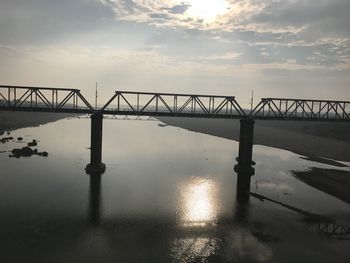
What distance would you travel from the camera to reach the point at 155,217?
3366 centimetres

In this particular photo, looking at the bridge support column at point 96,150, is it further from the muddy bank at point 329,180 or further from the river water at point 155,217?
the muddy bank at point 329,180

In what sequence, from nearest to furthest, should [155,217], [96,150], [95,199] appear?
1. [155,217]
2. [95,199]
3. [96,150]

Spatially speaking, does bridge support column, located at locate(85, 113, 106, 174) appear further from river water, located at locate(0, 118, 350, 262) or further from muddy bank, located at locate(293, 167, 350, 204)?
muddy bank, located at locate(293, 167, 350, 204)

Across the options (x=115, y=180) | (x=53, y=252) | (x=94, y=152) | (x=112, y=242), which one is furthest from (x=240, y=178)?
(x=53, y=252)

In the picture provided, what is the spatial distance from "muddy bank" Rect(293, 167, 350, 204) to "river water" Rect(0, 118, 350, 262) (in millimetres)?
1921

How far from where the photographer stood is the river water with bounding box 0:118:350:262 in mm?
25891

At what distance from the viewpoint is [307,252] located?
88.9 feet

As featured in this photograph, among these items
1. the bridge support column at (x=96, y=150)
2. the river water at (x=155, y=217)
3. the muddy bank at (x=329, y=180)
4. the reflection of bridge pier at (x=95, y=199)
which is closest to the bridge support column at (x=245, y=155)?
→ the river water at (x=155, y=217)

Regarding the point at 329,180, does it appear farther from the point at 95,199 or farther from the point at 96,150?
the point at 96,150

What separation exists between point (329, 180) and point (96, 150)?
3812 centimetres

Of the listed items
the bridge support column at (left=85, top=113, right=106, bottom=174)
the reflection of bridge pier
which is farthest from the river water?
the bridge support column at (left=85, top=113, right=106, bottom=174)

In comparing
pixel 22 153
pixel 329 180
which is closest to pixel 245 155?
pixel 329 180

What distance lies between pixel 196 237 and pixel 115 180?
22.6 metres

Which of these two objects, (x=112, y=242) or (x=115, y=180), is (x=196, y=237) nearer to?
(x=112, y=242)
